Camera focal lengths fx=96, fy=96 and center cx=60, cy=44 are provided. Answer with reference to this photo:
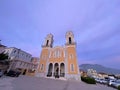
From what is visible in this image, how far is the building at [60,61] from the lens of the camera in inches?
1215

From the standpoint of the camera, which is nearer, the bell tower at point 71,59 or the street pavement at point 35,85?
the street pavement at point 35,85

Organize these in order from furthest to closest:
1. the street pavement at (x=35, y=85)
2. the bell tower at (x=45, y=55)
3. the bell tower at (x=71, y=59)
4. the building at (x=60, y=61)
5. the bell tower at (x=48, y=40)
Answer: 1. the bell tower at (x=48, y=40)
2. the bell tower at (x=45, y=55)
3. the building at (x=60, y=61)
4. the bell tower at (x=71, y=59)
5. the street pavement at (x=35, y=85)

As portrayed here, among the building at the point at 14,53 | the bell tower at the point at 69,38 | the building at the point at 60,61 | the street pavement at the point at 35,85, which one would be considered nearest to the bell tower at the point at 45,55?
the building at the point at 60,61

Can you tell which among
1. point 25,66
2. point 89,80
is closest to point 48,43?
point 25,66

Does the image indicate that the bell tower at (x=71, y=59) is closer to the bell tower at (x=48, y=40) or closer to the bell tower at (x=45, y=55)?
the bell tower at (x=48, y=40)

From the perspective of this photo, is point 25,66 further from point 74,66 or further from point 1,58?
point 74,66

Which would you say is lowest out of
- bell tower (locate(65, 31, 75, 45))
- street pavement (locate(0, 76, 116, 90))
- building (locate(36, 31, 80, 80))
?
street pavement (locate(0, 76, 116, 90))

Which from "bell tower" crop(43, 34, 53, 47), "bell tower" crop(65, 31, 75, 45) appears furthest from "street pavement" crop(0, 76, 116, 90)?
"bell tower" crop(43, 34, 53, 47)

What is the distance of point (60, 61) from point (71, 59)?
13.4 ft

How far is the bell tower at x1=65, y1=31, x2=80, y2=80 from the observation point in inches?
1165

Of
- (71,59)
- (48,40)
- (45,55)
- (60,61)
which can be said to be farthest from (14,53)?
(71,59)

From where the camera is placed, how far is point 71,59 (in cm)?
3200

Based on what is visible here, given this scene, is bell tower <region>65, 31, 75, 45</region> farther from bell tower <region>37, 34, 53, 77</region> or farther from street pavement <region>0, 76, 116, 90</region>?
street pavement <region>0, 76, 116, 90</region>

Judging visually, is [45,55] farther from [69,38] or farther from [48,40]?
[69,38]
